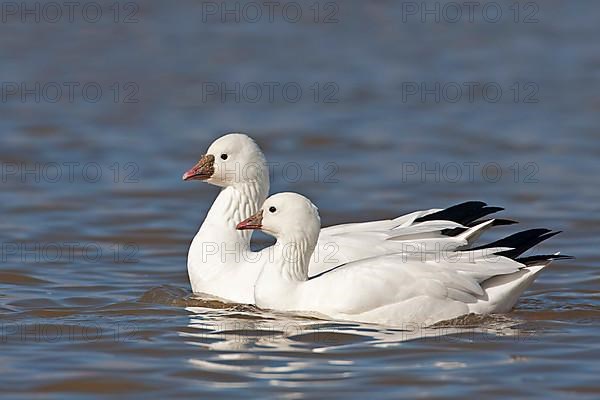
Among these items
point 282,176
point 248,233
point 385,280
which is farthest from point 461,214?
point 282,176

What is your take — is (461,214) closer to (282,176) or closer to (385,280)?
(385,280)

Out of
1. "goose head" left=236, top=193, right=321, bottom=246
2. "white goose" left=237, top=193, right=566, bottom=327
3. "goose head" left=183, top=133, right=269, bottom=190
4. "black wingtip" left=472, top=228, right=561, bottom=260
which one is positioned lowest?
"white goose" left=237, top=193, right=566, bottom=327

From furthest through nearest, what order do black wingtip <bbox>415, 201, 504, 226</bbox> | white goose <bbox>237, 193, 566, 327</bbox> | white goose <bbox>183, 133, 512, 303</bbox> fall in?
1. black wingtip <bbox>415, 201, 504, 226</bbox>
2. white goose <bbox>183, 133, 512, 303</bbox>
3. white goose <bbox>237, 193, 566, 327</bbox>

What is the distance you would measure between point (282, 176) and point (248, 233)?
15.4 ft

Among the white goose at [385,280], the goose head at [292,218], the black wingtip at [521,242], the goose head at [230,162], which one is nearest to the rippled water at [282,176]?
the white goose at [385,280]

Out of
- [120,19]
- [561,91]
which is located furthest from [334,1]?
[561,91]

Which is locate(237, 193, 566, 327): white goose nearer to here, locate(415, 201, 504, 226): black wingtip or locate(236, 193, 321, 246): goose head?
locate(236, 193, 321, 246): goose head

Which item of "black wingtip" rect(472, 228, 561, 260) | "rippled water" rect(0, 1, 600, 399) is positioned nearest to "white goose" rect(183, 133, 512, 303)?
"rippled water" rect(0, 1, 600, 399)

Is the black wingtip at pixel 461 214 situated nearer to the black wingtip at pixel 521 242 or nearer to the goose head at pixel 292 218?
the black wingtip at pixel 521 242

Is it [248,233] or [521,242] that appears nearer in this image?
[521,242]

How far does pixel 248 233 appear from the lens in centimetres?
1041

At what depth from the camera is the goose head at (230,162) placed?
10359 mm

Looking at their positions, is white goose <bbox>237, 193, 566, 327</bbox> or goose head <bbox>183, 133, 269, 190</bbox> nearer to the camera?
white goose <bbox>237, 193, 566, 327</bbox>

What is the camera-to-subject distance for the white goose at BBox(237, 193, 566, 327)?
29.5ft
